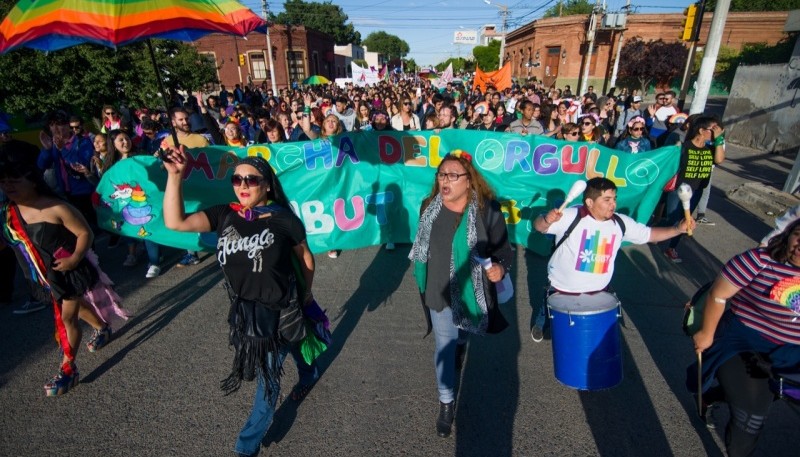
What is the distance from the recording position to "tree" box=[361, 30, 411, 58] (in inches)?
4043

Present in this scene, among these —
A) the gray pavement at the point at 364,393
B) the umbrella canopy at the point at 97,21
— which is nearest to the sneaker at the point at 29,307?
the gray pavement at the point at 364,393

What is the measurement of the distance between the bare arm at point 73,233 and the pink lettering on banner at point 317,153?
95.1 inches

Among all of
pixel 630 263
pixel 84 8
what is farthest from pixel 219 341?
pixel 630 263

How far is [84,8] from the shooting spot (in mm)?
2141

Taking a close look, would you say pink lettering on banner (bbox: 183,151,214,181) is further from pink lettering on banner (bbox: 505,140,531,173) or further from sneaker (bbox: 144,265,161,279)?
pink lettering on banner (bbox: 505,140,531,173)

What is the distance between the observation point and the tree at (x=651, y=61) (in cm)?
3238

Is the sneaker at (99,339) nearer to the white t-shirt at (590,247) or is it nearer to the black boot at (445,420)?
the black boot at (445,420)

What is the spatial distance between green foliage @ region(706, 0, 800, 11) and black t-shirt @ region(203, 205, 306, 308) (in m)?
50.0

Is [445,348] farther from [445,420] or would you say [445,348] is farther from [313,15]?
[313,15]

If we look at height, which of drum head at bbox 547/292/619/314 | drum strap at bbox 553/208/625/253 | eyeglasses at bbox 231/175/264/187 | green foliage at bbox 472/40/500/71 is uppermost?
green foliage at bbox 472/40/500/71

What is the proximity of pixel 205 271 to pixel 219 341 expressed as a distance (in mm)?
1606

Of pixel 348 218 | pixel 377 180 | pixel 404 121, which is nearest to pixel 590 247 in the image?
pixel 377 180

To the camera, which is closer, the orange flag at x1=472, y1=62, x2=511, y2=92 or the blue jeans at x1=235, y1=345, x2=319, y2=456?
the blue jeans at x1=235, y1=345, x2=319, y2=456

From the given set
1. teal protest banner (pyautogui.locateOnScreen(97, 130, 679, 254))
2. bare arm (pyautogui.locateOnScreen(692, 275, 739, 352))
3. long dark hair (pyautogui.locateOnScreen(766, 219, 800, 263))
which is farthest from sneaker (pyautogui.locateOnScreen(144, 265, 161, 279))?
long dark hair (pyautogui.locateOnScreen(766, 219, 800, 263))
